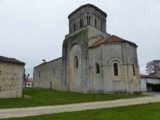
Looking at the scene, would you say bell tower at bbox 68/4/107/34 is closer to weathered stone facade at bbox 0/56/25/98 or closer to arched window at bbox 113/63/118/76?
arched window at bbox 113/63/118/76

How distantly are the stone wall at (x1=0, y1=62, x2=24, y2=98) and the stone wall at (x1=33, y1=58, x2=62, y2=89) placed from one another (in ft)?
43.7

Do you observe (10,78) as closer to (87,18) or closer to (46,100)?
(46,100)

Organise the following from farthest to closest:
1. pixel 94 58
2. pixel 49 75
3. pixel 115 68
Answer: pixel 49 75 < pixel 94 58 < pixel 115 68

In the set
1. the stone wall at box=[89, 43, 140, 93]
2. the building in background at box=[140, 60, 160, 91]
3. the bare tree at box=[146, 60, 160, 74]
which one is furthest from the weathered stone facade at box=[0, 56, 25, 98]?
the bare tree at box=[146, 60, 160, 74]

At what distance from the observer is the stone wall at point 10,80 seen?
21609 millimetres

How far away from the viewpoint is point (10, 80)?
22312 millimetres

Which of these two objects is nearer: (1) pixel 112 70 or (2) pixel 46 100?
(2) pixel 46 100

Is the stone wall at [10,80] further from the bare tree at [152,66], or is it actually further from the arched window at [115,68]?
the bare tree at [152,66]

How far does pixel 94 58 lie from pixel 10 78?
12193 millimetres

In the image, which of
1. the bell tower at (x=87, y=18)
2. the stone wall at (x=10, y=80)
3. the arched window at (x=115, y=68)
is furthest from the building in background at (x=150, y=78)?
the stone wall at (x=10, y=80)

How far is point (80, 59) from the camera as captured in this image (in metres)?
30.6

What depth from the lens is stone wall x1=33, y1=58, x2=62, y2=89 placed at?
123ft

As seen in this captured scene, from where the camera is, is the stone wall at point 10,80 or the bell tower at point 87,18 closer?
the stone wall at point 10,80

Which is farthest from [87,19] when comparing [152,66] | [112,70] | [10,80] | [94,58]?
[152,66]
